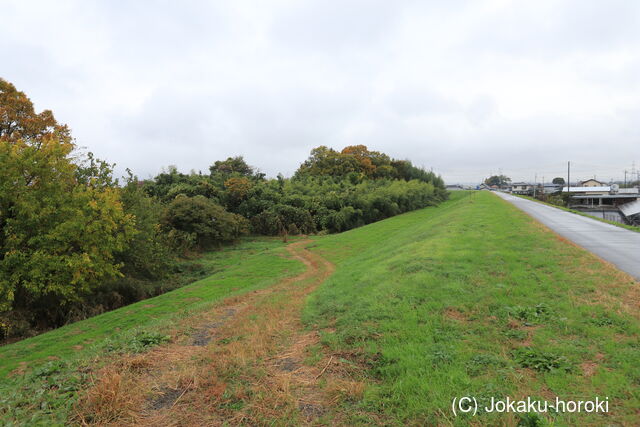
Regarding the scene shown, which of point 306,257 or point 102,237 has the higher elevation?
point 102,237

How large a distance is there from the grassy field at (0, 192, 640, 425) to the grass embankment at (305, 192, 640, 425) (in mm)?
22

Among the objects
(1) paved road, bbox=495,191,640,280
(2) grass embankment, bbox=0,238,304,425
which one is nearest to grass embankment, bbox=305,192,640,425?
(1) paved road, bbox=495,191,640,280

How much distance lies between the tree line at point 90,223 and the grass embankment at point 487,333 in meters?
11.0

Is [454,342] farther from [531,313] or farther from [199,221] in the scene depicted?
[199,221]

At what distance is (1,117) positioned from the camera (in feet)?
67.0

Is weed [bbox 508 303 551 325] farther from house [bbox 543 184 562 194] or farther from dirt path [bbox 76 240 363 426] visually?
house [bbox 543 184 562 194]

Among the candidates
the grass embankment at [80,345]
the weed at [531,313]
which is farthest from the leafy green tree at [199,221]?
the weed at [531,313]

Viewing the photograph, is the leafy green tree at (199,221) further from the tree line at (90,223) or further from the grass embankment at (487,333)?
the grass embankment at (487,333)

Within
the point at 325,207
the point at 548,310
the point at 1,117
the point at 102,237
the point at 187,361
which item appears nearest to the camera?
the point at 187,361

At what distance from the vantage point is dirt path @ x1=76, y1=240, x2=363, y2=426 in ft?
13.0

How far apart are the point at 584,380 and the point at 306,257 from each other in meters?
20.4

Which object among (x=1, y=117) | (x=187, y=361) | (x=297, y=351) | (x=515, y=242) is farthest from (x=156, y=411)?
(x=1, y=117)

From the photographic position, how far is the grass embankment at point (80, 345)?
4.21 meters

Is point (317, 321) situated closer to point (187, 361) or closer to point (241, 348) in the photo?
point (241, 348)
